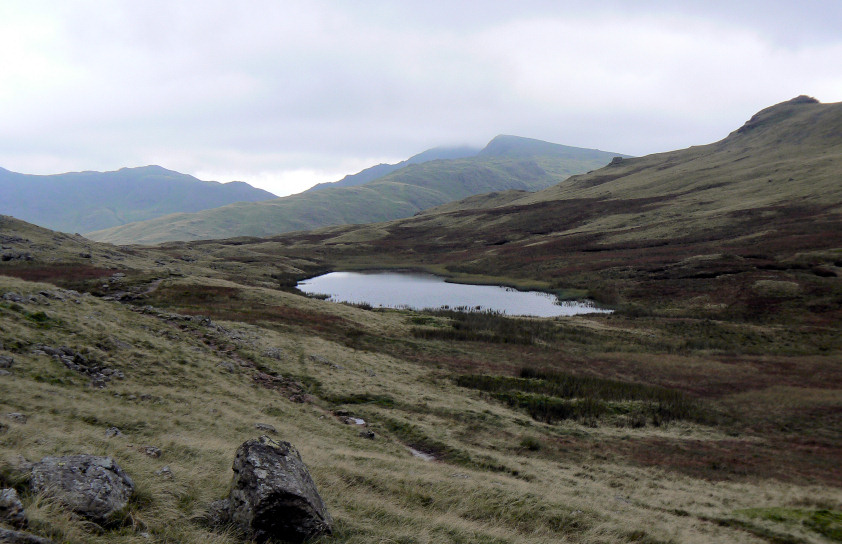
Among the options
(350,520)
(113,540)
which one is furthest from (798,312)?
(113,540)

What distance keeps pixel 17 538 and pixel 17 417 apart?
835 centimetres

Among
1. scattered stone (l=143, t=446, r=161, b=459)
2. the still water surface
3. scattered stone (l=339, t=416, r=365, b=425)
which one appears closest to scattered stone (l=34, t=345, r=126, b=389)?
scattered stone (l=143, t=446, r=161, b=459)

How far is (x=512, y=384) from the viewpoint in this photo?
32281 millimetres

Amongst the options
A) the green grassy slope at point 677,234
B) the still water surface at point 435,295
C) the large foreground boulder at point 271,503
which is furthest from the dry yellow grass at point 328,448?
the green grassy slope at point 677,234

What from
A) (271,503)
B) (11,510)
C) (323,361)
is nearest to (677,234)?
(323,361)

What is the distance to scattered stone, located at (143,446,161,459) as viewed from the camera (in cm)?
1110

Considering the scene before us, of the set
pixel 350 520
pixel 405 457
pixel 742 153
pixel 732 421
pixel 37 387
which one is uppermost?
pixel 742 153

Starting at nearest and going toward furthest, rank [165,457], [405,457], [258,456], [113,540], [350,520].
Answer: [113,540]
[258,456]
[350,520]
[165,457]
[405,457]

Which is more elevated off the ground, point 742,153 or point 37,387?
point 742,153

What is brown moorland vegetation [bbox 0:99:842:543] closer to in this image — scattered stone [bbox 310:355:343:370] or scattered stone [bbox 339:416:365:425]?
scattered stone [bbox 310:355:343:370]

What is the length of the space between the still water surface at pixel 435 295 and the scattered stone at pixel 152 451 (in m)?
57.9

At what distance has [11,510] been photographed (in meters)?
5.81

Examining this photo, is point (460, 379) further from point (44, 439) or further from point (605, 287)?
point (605, 287)

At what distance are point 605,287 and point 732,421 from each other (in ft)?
177
